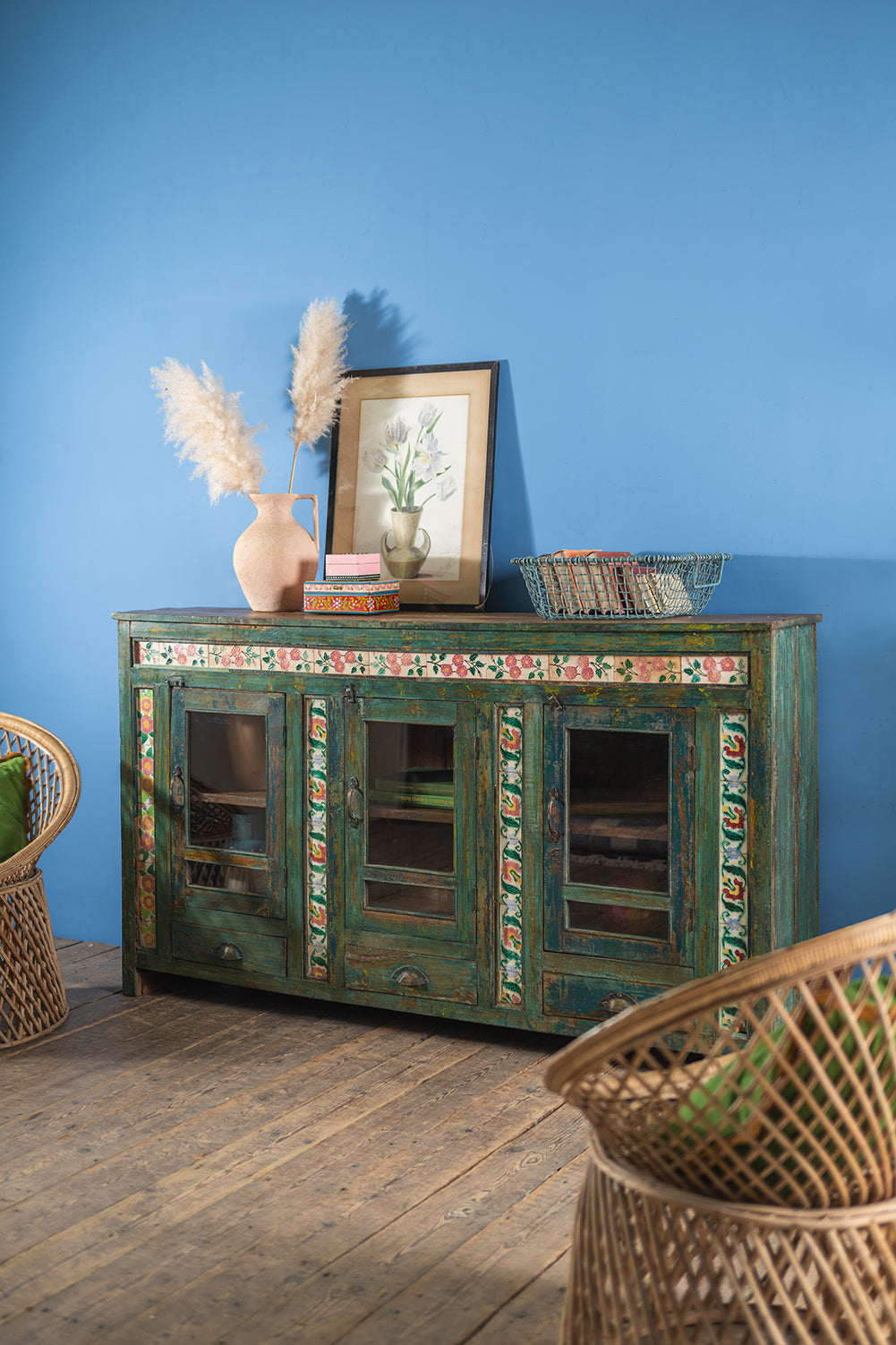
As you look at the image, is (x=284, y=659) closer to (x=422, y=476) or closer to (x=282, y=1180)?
(x=422, y=476)

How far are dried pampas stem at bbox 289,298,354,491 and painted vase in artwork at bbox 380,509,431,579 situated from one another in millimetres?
336

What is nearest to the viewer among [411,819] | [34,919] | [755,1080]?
[755,1080]

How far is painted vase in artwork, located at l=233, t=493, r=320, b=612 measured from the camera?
10.4 feet

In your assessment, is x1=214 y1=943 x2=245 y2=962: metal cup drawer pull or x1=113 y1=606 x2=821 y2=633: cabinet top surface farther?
x1=214 y1=943 x2=245 y2=962: metal cup drawer pull

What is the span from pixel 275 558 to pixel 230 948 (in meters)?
1.00

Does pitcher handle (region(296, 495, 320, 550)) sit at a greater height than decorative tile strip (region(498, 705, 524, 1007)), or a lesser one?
greater

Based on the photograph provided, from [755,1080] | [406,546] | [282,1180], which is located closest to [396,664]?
[406,546]

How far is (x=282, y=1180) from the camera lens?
2.20m

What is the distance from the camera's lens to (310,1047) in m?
2.86

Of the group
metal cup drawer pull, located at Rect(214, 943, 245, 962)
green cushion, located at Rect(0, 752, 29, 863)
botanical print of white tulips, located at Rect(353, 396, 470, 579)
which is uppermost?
botanical print of white tulips, located at Rect(353, 396, 470, 579)

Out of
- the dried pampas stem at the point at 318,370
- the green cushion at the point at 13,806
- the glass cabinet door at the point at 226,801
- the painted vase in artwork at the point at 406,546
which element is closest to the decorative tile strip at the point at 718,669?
the painted vase in artwork at the point at 406,546

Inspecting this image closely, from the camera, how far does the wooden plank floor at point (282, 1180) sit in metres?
1.80

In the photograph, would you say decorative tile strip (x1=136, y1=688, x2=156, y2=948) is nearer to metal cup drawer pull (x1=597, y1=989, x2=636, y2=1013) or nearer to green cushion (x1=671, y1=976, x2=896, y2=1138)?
metal cup drawer pull (x1=597, y1=989, x2=636, y2=1013)

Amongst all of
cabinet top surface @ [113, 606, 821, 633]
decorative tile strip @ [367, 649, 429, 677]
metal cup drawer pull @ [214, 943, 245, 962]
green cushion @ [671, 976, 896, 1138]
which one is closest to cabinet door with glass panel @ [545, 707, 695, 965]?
cabinet top surface @ [113, 606, 821, 633]
